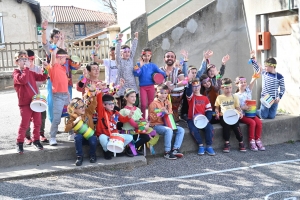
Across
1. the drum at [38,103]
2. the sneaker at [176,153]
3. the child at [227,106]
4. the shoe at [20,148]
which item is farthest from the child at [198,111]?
the shoe at [20,148]

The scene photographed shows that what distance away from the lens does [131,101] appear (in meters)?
6.26

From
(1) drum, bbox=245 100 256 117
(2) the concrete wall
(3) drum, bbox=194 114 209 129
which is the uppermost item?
(2) the concrete wall

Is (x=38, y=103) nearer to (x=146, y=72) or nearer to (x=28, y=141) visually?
(x=28, y=141)

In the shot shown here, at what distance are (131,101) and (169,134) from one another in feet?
2.82

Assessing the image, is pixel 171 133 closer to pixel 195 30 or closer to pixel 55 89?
pixel 55 89

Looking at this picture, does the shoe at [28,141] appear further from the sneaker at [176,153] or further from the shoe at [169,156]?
the sneaker at [176,153]

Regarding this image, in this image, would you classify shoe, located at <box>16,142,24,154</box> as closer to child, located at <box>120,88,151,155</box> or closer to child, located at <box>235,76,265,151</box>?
child, located at <box>120,88,151,155</box>

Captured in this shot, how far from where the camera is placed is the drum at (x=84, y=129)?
18.8 ft

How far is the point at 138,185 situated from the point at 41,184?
139 cm

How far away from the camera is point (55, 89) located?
616 centimetres

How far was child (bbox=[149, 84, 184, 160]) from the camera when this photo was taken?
6363 millimetres

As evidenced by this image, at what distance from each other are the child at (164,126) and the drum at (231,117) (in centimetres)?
85

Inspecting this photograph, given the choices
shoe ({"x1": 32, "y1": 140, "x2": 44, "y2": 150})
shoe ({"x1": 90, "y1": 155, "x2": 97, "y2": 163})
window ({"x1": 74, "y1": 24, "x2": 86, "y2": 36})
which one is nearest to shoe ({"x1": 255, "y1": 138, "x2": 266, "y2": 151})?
shoe ({"x1": 90, "y1": 155, "x2": 97, "y2": 163})

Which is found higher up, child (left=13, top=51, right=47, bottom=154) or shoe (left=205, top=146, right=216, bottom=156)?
child (left=13, top=51, right=47, bottom=154)
